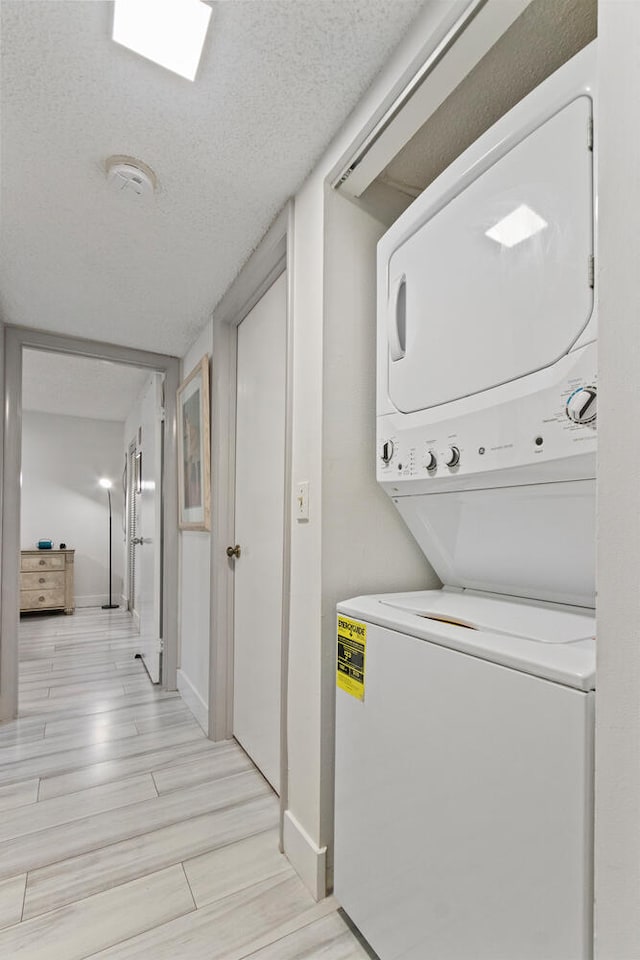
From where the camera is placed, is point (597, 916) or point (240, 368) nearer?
point (597, 916)

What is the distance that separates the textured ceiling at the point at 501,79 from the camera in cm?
99

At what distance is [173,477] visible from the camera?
10.00ft

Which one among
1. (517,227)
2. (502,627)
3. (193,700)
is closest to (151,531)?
(193,700)

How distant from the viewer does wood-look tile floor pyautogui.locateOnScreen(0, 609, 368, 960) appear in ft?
3.96

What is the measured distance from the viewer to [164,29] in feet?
3.39

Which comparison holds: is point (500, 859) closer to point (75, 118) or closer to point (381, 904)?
point (381, 904)

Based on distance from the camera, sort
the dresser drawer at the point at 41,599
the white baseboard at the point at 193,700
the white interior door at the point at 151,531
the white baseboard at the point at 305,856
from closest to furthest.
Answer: the white baseboard at the point at 305,856 < the white baseboard at the point at 193,700 < the white interior door at the point at 151,531 < the dresser drawer at the point at 41,599

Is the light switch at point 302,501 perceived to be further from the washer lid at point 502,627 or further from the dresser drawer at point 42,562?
the dresser drawer at point 42,562

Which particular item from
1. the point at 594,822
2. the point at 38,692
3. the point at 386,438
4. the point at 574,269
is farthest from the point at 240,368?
the point at 38,692

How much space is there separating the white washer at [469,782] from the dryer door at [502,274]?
1.61 feet

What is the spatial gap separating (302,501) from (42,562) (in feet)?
15.6

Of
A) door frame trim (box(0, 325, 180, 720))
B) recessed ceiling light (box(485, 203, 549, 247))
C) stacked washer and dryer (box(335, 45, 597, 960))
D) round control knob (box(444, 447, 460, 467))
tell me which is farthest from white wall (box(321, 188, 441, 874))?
door frame trim (box(0, 325, 180, 720))

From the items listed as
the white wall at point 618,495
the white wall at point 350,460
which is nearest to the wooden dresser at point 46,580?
the white wall at point 350,460

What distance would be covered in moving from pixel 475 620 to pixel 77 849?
1573mm
